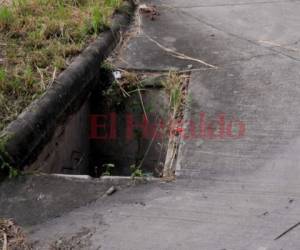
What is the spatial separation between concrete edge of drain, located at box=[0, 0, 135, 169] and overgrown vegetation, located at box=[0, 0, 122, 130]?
7 centimetres

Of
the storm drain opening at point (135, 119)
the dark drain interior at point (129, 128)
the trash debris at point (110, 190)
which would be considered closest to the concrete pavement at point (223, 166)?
the trash debris at point (110, 190)

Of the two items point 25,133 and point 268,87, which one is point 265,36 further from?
point 25,133

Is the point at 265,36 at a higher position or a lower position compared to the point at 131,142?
higher

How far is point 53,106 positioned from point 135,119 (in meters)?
0.88

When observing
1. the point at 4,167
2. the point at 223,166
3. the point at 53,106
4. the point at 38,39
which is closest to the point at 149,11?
the point at 38,39

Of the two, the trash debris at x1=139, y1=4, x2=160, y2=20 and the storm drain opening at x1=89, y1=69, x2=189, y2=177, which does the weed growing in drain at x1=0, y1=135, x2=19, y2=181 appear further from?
the trash debris at x1=139, y1=4, x2=160, y2=20

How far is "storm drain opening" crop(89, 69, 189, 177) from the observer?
3756 millimetres

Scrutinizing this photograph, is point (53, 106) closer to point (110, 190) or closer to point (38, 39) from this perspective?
point (110, 190)

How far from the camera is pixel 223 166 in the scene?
9.73 feet

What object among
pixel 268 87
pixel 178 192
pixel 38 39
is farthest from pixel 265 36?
pixel 178 192

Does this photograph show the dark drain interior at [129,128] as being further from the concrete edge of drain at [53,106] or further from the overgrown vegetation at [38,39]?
the overgrown vegetation at [38,39]

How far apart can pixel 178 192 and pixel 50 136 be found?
1003 millimetres

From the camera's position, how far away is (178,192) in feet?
9.12

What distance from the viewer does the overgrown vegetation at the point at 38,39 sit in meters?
3.47
